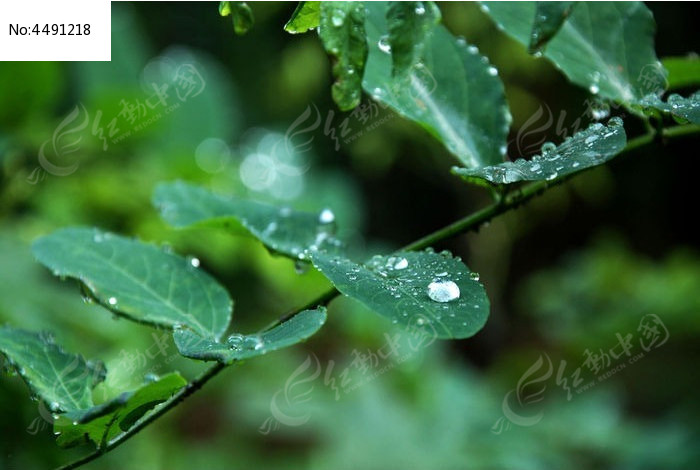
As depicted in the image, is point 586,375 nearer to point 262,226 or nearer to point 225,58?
point 262,226

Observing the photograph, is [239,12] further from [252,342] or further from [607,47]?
[607,47]

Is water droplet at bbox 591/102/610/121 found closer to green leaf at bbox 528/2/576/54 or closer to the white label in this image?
green leaf at bbox 528/2/576/54

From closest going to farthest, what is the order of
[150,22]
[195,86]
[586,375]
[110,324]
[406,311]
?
[406,311], [110,324], [195,86], [586,375], [150,22]

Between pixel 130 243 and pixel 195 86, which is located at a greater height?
pixel 130 243

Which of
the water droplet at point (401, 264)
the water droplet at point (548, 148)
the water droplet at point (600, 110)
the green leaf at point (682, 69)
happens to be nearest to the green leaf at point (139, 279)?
the water droplet at point (401, 264)

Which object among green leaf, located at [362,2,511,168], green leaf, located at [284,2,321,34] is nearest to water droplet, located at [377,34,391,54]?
green leaf, located at [362,2,511,168]

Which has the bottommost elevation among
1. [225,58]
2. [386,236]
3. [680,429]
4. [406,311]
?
[386,236]

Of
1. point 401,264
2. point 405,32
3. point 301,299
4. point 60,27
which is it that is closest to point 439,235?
point 401,264

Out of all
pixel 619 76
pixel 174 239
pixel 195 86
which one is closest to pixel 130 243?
pixel 619 76
